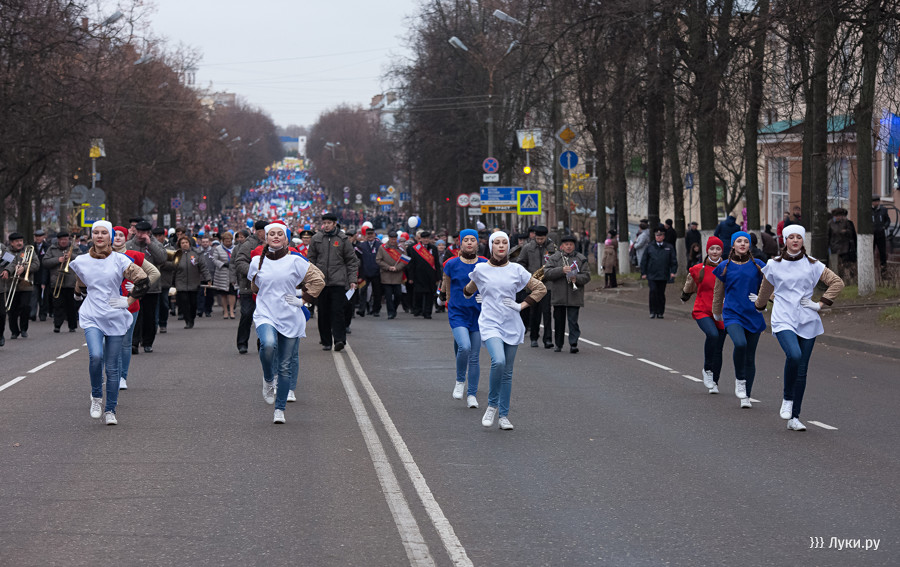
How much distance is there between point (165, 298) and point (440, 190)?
4648 centimetres

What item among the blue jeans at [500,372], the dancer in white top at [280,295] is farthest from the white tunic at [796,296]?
the dancer in white top at [280,295]

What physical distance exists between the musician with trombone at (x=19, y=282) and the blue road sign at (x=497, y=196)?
27.2m

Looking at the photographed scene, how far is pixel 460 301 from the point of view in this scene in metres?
12.0

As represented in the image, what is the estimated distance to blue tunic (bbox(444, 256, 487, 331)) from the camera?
1198cm

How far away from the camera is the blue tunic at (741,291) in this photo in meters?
12.3

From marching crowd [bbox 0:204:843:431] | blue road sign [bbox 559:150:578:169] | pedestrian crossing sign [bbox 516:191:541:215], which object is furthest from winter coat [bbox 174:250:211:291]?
pedestrian crossing sign [bbox 516:191:541:215]

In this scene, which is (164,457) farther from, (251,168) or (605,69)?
(251,168)

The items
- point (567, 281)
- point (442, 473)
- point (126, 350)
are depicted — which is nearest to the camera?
point (442, 473)

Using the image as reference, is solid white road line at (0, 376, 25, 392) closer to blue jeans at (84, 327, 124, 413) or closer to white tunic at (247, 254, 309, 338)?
blue jeans at (84, 327, 124, 413)

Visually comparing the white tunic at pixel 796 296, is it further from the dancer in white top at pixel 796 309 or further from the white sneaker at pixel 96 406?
the white sneaker at pixel 96 406

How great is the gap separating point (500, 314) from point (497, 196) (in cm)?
3827

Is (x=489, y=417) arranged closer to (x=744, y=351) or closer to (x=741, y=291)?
(x=744, y=351)

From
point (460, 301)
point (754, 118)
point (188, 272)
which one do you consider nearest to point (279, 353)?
point (460, 301)

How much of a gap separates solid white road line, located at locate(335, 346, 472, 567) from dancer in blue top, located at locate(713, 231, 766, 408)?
11.2ft
